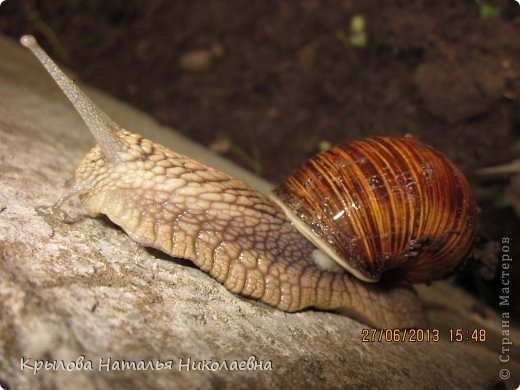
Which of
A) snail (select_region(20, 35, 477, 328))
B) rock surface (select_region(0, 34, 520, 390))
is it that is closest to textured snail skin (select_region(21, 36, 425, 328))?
snail (select_region(20, 35, 477, 328))

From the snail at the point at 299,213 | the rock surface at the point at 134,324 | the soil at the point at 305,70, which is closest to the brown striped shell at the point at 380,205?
the snail at the point at 299,213

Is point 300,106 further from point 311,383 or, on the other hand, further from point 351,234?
point 311,383

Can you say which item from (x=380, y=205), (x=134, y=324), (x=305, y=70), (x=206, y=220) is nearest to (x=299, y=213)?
(x=380, y=205)

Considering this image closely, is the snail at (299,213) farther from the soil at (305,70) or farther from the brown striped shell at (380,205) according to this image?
the soil at (305,70)

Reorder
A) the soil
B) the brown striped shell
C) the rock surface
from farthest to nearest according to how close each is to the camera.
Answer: the soil
the brown striped shell
the rock surface

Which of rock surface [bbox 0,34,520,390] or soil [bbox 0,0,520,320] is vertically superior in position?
soil [bbox 0,0,520,320]

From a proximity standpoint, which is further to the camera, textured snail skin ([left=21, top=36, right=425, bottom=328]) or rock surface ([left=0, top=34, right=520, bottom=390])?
textured snail skin ([left=21, top=36, right=425, bottom=328])

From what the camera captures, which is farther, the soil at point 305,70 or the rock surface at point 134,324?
the soil at point 305,70

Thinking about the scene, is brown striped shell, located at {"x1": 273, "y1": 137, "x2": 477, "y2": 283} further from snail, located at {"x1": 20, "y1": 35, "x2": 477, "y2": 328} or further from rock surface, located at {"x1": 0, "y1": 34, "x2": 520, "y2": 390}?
rock surface, located at {"x1": 0, "y1": 34, "x2": 520, "y2": 390}
